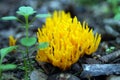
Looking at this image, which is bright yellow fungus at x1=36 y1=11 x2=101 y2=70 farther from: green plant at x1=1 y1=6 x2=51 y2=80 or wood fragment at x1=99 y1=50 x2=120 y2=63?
wood fragment at x1=99 y1=50 x2=120 y2=63

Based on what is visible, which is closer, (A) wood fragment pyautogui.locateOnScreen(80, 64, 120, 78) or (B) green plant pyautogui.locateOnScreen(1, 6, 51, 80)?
(B) green plant pyautogui.locateOnScreen(1, 6, 51, 80)

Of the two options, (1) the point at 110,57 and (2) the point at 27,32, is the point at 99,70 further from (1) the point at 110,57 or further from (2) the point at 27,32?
(2) the point at 27,32

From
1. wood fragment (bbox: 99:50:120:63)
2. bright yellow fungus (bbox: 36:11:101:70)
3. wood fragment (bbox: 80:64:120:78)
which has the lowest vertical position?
wood fragment (bbox: 80:64:120:78)

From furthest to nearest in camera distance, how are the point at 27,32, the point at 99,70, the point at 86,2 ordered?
the point at 86,2, the point at 99,70, the point at 27,32

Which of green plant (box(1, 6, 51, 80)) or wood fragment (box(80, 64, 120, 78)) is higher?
green plant (box(1, 6, 51, 80))

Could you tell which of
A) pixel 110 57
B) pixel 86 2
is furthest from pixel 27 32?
pixel 86 2

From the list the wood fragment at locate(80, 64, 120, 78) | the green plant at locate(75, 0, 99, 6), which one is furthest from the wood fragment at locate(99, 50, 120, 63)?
the green plant at locate(75, 0, 99, 6)

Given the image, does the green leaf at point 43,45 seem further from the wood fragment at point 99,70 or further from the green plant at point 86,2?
the green plant at point 86,2

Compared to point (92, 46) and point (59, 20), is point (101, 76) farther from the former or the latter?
point (59, 20)

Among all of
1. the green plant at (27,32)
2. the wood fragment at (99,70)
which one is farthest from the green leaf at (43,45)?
the wood fragment at (99,70)
